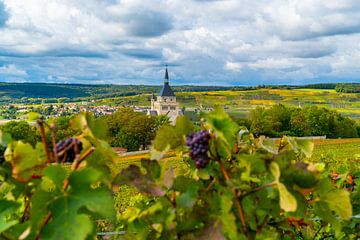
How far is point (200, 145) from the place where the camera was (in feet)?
2.55

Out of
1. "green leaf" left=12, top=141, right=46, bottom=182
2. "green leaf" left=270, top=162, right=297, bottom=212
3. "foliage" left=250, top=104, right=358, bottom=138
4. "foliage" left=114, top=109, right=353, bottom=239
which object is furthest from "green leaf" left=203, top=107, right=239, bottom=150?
"foliage" left=250, top=104, right=358, bottom=138

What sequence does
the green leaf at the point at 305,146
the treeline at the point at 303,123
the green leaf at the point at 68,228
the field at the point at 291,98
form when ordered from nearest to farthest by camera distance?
the green leaf at the point at 68,228 < the green leaf at the point at 305,146 < the treeline at the point at 303,123 < the field at the point at 291,98

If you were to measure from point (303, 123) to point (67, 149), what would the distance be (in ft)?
197

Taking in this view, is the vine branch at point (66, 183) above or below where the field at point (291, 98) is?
above

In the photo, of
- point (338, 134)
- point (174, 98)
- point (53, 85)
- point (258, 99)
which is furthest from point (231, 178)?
point (53, 85)

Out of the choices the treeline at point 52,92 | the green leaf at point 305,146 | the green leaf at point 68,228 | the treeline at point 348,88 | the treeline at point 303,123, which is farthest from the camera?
the treeline at point 52,92

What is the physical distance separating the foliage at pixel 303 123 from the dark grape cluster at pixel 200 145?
5669cm

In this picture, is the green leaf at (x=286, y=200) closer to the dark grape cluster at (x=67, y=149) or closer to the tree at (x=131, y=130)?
the dark grape cluster at (x=67, y=149)

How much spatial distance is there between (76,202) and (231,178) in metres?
0.33

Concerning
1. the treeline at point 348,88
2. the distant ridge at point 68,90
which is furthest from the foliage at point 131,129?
the treeline at point 348,88

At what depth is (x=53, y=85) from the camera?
150375 millimetres

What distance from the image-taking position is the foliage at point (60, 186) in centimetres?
66

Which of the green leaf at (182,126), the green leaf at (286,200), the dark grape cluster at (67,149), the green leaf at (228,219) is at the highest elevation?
the green leaf at (182,126)

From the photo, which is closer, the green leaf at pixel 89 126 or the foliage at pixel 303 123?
the green leaf at pixel 89 126
